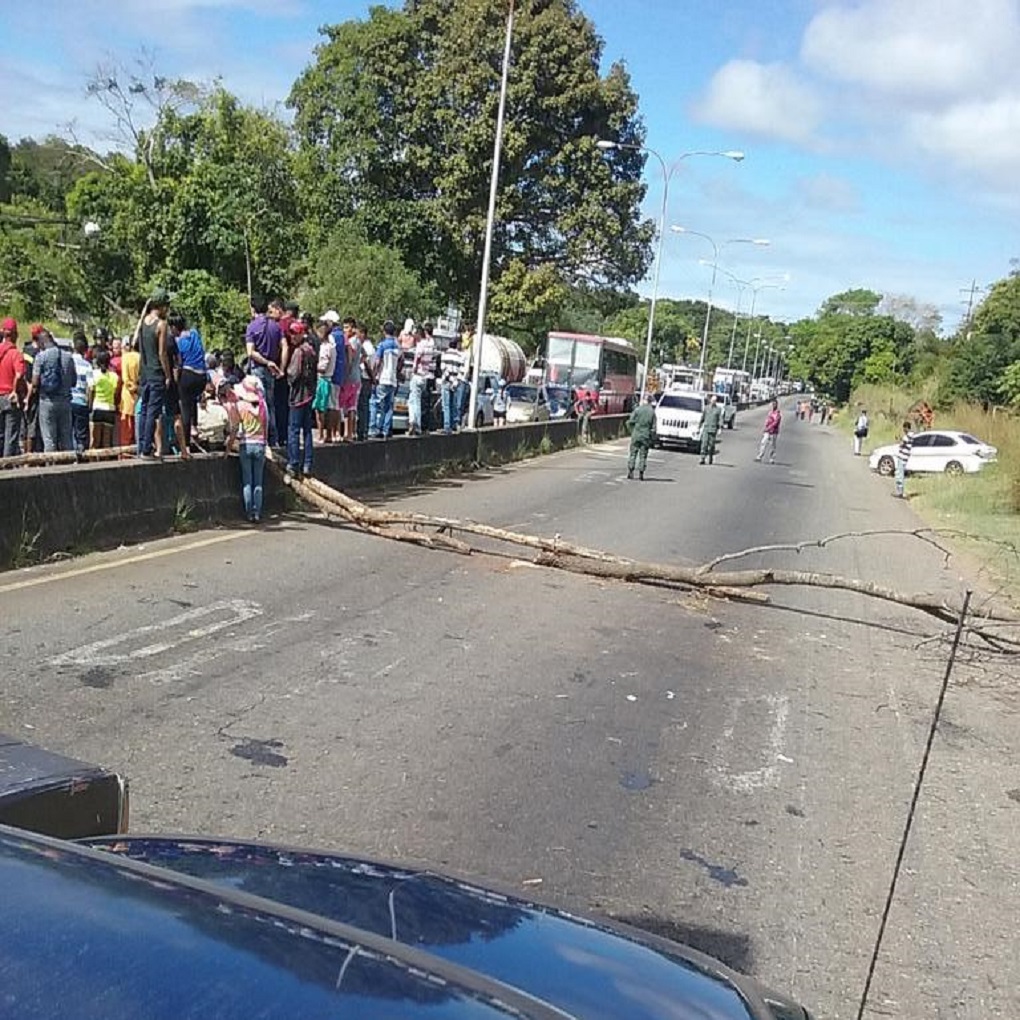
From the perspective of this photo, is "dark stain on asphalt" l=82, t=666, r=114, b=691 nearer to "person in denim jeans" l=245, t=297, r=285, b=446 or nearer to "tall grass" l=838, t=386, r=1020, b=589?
"person in denim jeans" l=245, t=297, r=285, b=446

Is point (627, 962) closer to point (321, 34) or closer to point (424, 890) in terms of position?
point (424, 890)

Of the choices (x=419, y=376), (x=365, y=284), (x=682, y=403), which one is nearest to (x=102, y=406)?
(x=419, y=376)

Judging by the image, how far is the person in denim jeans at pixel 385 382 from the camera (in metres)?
17.5

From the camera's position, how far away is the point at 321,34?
47.1 metres

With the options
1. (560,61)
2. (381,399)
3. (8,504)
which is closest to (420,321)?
(560,61)

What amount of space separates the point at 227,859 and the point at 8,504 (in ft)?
24.8

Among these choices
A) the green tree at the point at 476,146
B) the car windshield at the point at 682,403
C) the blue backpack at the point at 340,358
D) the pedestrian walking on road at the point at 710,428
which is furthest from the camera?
the green tree at the point at 476,146

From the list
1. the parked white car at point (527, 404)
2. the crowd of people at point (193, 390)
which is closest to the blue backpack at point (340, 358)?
the crowd of people at point (193, 390)

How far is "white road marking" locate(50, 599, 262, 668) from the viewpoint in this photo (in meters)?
6.87

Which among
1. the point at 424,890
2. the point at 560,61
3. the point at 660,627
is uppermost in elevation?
the point at 560,61

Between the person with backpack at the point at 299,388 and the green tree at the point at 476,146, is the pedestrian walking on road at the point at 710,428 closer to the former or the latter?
the green tree at the point at 476,146

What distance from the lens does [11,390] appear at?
1351 cm

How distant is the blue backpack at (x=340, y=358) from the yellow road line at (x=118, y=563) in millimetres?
3820

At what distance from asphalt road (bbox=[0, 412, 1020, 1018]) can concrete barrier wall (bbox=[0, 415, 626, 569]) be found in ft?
1.38
